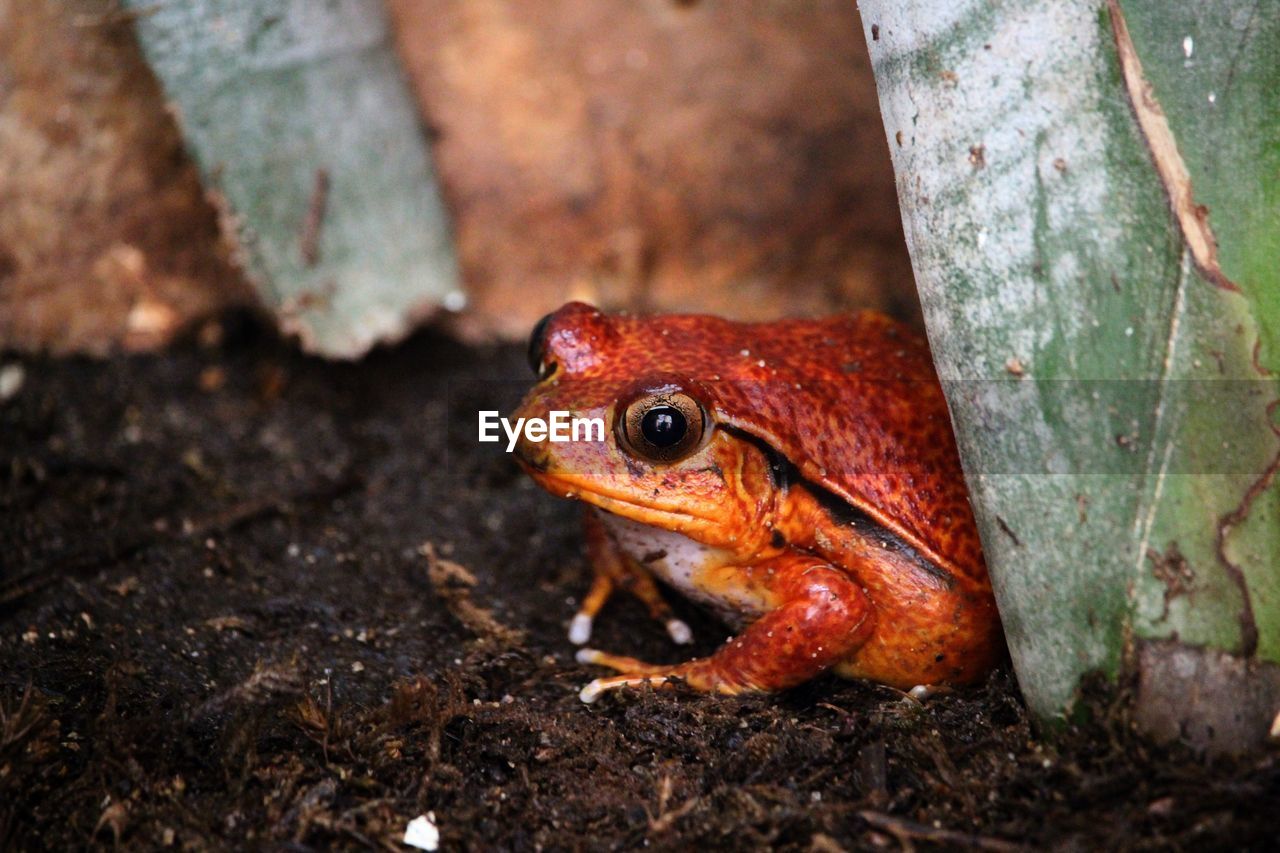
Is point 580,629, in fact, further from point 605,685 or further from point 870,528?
point 870,528

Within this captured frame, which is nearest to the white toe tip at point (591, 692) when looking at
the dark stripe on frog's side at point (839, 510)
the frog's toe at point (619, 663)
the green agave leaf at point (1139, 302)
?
the frog's toe at point (619, 663)

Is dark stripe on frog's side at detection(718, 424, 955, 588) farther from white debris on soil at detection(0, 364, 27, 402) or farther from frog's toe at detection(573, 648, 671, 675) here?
white debris on soil at detection(0, 364, 27, 402)

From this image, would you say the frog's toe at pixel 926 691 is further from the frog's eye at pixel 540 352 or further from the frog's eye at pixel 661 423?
the frog's eye at pixel 540 352

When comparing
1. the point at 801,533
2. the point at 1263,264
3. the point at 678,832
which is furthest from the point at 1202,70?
the point at 678,832

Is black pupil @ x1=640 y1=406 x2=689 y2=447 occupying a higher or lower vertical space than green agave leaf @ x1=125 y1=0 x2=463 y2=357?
lower

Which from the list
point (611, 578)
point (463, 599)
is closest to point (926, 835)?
point (611, 578)

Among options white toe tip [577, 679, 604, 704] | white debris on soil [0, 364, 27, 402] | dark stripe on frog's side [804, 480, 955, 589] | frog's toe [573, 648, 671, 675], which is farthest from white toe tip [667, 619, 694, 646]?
white debris on soil [0, 364, 27, 402]

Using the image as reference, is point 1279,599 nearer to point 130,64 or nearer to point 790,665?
point 790,665
